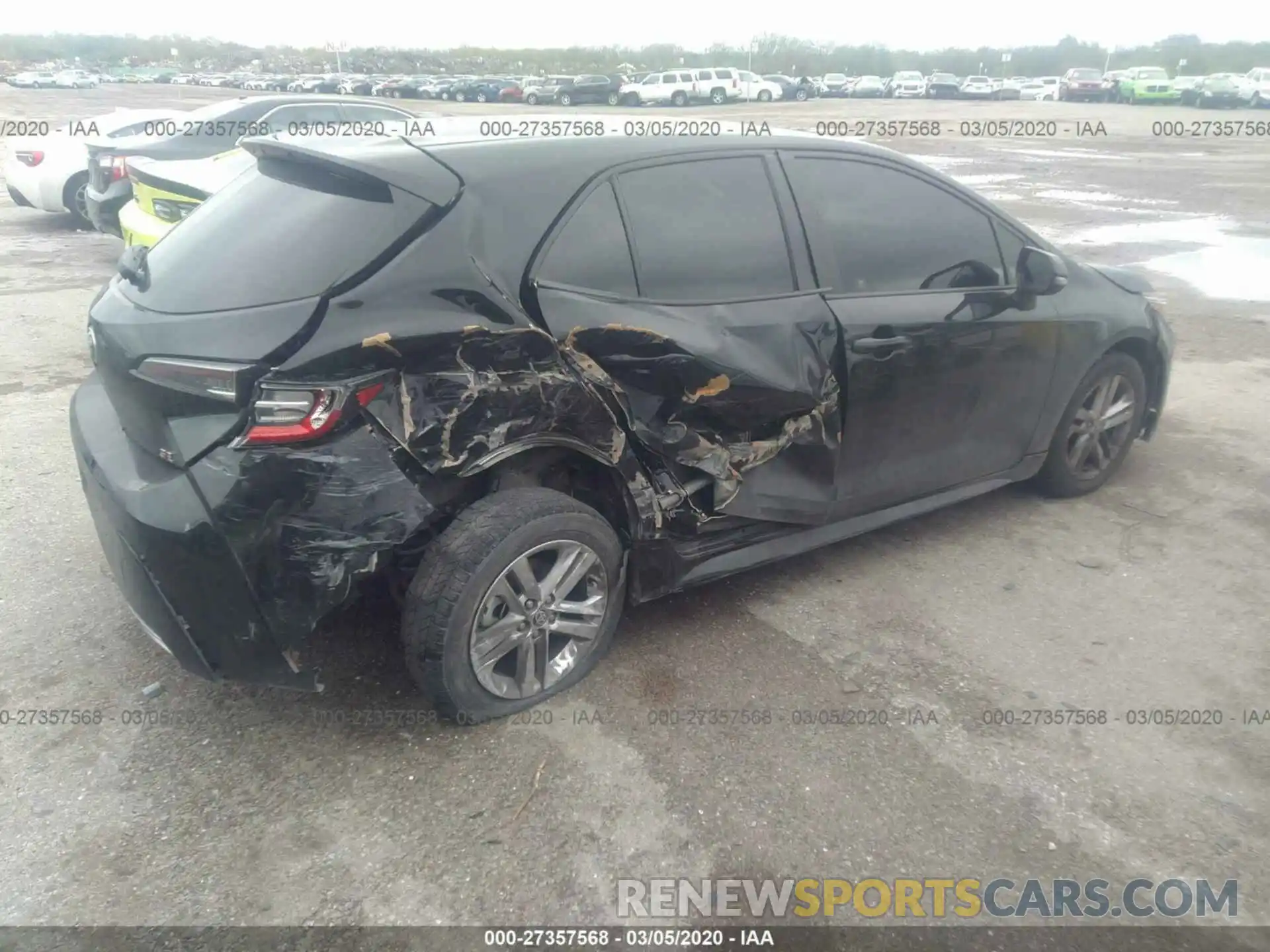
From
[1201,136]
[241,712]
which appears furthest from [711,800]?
[1201,136]

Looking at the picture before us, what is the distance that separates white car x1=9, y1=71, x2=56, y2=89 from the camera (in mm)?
49438

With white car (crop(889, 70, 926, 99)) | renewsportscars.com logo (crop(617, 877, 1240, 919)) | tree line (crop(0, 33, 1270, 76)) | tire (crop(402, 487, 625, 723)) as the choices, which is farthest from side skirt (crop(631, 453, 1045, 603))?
tree line (crop(0, 33, 1270, 76))

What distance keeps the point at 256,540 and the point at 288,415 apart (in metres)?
0.34

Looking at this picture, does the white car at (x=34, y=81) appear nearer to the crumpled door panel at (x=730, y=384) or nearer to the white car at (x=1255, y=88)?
the white car at (x=1255, y=88)

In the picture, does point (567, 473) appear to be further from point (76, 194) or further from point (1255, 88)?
point (1255, 88)

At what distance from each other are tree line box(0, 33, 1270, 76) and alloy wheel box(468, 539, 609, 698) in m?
71.0

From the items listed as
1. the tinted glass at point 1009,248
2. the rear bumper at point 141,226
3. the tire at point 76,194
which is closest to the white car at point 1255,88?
the tire at point 76,194

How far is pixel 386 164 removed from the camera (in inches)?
112

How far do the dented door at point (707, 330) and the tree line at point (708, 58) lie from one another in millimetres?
70381

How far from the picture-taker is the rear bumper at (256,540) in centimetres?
250

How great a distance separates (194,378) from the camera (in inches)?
99.7

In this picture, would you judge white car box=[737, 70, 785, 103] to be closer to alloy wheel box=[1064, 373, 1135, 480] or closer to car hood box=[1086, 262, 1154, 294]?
car hood box=[1086, 262, 1154, 294]

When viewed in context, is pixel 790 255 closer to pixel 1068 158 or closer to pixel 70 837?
pixel 70 837

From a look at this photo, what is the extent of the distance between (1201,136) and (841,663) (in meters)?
30.8
